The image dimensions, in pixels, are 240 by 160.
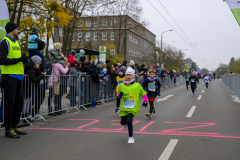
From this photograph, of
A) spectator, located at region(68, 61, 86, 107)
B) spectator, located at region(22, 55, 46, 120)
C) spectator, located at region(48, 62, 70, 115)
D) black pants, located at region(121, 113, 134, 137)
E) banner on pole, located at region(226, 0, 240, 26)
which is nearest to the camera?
black pants, located at region(121, 113, 134, 137)

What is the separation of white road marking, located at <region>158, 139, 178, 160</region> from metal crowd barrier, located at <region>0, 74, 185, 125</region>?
4032 mm

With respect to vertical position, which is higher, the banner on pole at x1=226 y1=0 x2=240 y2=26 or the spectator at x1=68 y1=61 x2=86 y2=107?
the banner on pole at x1=226 y1=0 x2=240 y2=26

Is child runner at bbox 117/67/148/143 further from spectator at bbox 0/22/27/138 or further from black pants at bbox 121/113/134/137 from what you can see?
spectator at bbox 0/22/27/138

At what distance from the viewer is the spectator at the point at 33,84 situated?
746 cm

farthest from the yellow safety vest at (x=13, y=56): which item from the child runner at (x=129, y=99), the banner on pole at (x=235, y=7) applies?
the banner on pole at (x=235, y=7)

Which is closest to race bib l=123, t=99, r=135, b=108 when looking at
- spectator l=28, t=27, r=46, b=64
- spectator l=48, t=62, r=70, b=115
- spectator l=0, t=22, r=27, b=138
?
spectator l=0, t=22, r=27, b=138

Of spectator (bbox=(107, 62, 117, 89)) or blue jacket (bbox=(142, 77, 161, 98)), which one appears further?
spectator (bbox=(107, 62, 117, 89))

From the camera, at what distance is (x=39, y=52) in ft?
25.5

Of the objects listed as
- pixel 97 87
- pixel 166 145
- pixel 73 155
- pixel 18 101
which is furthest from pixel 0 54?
pixel 97 87

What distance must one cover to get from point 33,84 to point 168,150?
4498mm

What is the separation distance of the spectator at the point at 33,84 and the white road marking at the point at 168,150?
388 centimetres

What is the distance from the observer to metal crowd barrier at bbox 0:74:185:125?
25.7 feet

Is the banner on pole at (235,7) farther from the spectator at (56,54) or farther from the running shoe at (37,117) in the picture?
the running shoe at (37,117)

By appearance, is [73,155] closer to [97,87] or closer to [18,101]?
[18,101]
